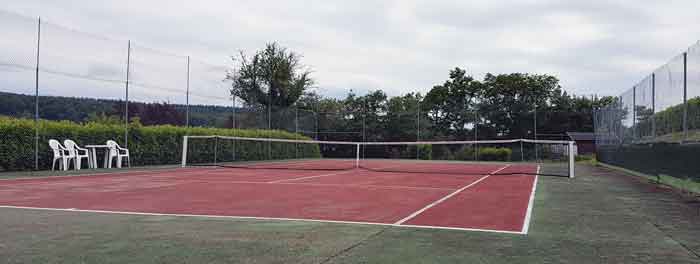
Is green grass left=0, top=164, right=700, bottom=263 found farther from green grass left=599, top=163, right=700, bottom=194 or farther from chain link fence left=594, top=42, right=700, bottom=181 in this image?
chain link fence left=594, top=42, right=700, bottom=181

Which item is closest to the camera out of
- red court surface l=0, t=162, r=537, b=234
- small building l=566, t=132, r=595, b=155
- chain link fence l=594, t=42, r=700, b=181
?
red court surface l=0, t=162, r=537, b=234

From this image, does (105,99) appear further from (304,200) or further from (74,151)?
(304,200)

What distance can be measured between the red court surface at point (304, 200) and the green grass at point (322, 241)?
0.58m

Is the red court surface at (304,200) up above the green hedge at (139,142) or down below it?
below

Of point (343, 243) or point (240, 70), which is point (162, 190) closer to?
point (343, 243)

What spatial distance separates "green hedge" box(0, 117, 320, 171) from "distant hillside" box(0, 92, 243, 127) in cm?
32

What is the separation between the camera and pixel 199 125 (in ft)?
76.2

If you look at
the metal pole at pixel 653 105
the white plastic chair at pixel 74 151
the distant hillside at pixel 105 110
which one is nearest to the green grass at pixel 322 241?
the metal pole at pixel 653 105

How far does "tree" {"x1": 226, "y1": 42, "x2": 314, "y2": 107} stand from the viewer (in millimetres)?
38750

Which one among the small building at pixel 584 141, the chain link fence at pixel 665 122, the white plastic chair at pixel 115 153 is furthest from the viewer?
the small building at pixel 584 141

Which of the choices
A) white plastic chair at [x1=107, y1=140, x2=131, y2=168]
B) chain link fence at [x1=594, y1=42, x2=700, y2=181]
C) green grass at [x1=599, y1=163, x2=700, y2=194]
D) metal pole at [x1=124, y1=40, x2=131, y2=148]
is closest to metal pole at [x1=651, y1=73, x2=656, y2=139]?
chain link fence at [x1=594, y1=42, x2=700, y2=181]

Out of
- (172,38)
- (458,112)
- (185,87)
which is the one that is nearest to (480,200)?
(185,87)

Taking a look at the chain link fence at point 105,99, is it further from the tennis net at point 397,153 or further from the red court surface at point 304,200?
the red court surface at point 304,200

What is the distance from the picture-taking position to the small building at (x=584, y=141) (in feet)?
143
